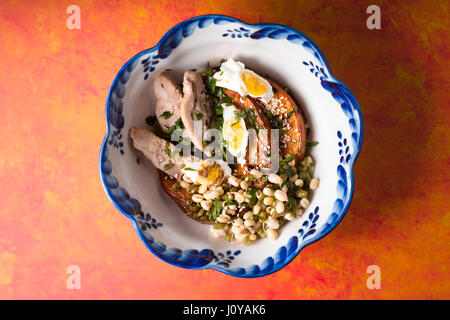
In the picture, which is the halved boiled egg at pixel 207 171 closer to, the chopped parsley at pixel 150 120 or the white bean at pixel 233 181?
the white bean at pixel 233 181

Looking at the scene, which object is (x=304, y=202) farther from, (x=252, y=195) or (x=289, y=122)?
(x=289, y=122)

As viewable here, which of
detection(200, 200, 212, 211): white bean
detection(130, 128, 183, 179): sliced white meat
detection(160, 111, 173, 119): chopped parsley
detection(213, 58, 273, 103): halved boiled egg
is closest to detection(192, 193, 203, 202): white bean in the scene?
detection(200, 200, 212, 211): white bean

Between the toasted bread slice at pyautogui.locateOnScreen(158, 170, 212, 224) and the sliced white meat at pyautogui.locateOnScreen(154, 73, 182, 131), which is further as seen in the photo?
the toasted bread slice at pyautogui.locateOnScreen(158, 170, 212, 224)

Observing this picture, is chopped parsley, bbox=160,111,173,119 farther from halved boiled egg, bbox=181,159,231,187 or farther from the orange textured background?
the orange textured background

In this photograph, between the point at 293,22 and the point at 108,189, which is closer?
the point at 108,189

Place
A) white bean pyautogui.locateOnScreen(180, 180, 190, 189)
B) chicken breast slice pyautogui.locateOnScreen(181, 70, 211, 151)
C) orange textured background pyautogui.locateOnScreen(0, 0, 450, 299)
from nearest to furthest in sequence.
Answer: chicken breast slice pyautogui.locateOnScreen(181, 70, 211, 151)
white bean pyautogui.locateOnScreen(180, 180, 190, 189)
orange textured background pyautogui.locateOnScreen(0, 0, 450, 299)

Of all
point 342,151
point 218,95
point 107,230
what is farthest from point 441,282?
point 107,230

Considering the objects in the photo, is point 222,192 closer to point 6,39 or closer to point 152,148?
point 152,148
